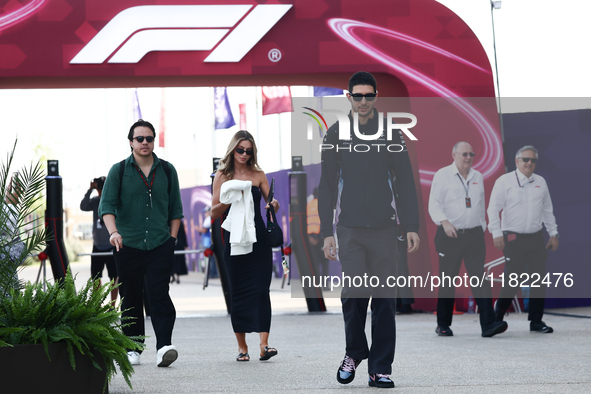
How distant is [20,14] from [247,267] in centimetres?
468

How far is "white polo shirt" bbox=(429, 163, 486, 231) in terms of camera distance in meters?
7.66

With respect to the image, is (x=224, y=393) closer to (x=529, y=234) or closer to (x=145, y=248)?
(x=145, y=248)

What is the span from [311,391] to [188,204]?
1932 cm

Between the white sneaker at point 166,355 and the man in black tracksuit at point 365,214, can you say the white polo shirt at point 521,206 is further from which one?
the white sneaker at point 166,355

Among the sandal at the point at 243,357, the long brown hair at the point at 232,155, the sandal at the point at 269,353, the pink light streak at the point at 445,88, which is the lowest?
the sandal at the point at 243,357

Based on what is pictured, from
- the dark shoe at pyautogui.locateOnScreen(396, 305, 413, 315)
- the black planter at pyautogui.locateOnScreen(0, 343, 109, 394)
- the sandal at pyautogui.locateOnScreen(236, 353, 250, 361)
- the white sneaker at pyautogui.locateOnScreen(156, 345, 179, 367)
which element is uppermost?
the black planter at pyautogui.locateOnScreen(0, 343, 109, 394)

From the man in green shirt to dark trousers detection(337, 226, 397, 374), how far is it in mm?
1563

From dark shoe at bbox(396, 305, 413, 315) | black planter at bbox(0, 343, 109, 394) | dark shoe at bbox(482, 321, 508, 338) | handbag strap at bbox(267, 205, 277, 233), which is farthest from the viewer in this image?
dark shoe at bbox(396, 305, 413, 315)

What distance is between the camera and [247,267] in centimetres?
591

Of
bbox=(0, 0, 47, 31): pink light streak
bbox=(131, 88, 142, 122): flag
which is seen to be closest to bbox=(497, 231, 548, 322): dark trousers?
bbox=(0, 0, 47, 31): pink light streak

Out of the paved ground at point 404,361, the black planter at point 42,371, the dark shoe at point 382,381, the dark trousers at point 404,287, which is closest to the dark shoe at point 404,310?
the dark trousers at point 404,287

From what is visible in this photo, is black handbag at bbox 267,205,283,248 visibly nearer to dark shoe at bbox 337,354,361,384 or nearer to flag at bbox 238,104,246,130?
dark shoe at bbox 337,354,361,384

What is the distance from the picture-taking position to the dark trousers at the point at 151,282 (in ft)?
18.2

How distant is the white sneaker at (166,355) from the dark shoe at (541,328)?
381 cm
